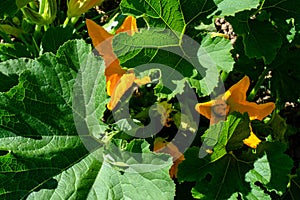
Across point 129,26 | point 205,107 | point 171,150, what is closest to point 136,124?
point 171,150

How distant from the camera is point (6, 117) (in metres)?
2.31

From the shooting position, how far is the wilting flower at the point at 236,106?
2.56 metres

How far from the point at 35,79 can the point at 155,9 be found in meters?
0.52

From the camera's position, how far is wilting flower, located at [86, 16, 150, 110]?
2490 mm

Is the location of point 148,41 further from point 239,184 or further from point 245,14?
point 239,184

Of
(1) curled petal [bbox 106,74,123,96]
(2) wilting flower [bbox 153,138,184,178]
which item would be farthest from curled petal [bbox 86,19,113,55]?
(2) wilting flower [bbox 153,138,184,178]

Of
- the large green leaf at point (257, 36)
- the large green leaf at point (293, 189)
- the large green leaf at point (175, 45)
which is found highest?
the large green leaf at point (175, 45)

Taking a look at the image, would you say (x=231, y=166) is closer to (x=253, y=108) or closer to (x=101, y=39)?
(x=253, y=108)

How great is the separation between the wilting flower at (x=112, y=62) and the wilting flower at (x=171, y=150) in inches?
11.2

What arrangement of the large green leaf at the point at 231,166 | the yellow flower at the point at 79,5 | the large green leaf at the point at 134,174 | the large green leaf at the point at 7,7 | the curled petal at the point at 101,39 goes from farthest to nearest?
1. the yellow flower at the point at 79,5
2. the large green leaf at the point at 7,7
3. the curled petal at the point at 101,39
4. the large green leaf at the point at 231,166
5. the large green leaf at the point at 134,174

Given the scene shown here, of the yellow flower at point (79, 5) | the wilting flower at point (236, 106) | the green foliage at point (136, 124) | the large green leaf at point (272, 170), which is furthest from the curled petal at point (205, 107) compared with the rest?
the yellow flower at point (79, 5)

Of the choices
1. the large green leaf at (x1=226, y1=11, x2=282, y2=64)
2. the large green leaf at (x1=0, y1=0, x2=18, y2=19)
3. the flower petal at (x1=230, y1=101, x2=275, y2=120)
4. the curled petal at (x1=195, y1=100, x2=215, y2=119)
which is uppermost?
the large green leaf at (x1=0, y1=0, x2=18, y2=19)

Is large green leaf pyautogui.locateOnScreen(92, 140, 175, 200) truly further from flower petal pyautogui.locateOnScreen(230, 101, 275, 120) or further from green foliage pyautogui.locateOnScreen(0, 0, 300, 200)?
flower petal pyautogui.locateOnScreen(230, 101, 275, 120)

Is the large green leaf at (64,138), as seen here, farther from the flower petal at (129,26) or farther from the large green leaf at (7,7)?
the large green leaf at (7,7)
